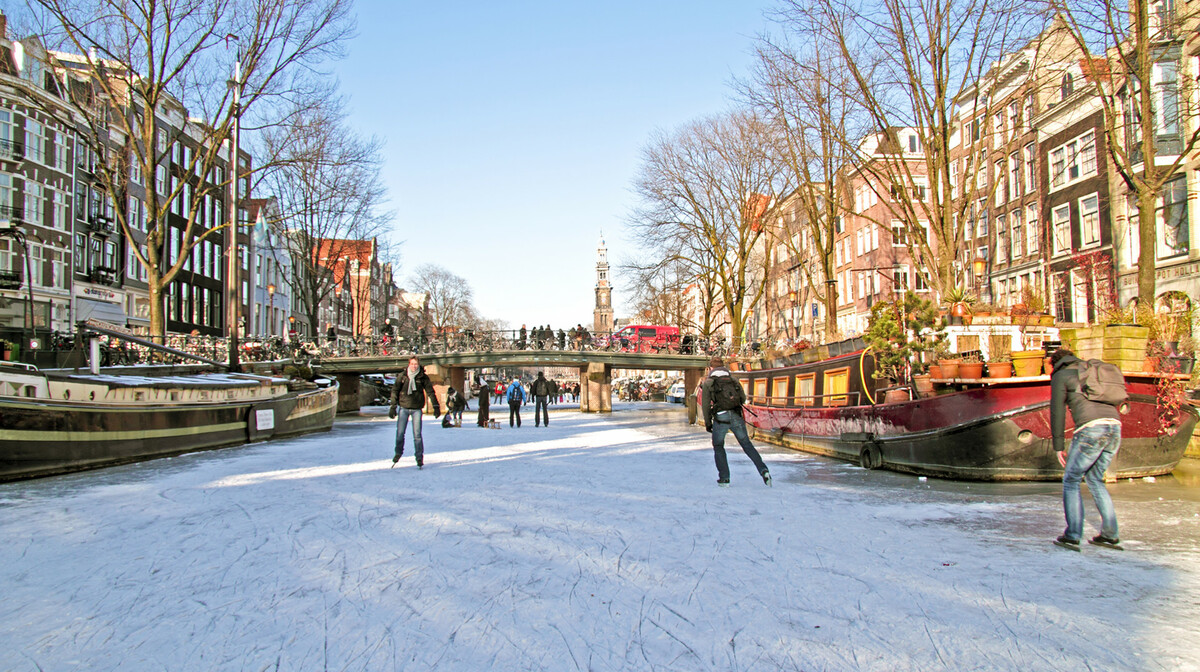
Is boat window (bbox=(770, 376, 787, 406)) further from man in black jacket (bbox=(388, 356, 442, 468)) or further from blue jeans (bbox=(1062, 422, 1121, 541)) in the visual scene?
blue jeans (bbox=(1062, 422, 1121, 541))

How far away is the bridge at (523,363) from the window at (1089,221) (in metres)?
15.2

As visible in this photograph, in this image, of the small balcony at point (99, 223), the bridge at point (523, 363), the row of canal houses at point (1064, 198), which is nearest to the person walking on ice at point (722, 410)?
the row of canal houses at point (1064, 198)

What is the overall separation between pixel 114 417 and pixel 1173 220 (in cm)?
2761

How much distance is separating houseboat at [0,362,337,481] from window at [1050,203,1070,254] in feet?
88.7

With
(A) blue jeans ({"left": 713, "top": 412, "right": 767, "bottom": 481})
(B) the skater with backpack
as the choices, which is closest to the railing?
(A) blue jeans ({"left": 713, "top": 412, "right": 767, "bottom": 481})

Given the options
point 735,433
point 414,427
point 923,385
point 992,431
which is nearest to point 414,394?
point 414,427

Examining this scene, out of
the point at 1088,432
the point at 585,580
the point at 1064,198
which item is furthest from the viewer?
the point at 1064,198

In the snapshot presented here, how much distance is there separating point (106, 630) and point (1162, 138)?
28.4 metres

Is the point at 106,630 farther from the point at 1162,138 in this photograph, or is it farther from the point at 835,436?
the point at 1162,138

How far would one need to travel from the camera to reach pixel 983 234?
114ft

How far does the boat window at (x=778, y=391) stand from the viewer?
18366 mm

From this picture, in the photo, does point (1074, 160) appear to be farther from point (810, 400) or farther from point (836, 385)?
point (836, 385)

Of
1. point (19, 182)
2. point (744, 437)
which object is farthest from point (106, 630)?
point (19, 182)

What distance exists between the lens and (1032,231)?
3130cm
